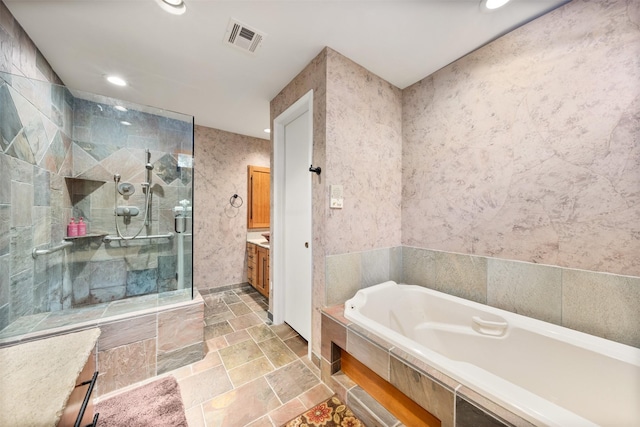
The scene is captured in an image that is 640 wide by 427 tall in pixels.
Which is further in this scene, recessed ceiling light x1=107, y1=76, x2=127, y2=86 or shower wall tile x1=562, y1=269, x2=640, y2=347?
recessed ceiling light x1=107, y1=76, x2=127, y2=86

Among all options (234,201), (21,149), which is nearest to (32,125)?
(21,149)

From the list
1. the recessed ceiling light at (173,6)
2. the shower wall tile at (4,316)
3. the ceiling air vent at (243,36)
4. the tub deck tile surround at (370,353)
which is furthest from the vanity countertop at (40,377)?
the ceiling air vent at (243,36)

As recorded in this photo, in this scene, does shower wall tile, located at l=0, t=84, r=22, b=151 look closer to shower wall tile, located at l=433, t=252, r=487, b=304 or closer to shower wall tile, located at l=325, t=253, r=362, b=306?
shower wall tile, located at l=325, t=253, r=362, b=306

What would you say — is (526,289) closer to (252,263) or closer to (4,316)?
(252,263)

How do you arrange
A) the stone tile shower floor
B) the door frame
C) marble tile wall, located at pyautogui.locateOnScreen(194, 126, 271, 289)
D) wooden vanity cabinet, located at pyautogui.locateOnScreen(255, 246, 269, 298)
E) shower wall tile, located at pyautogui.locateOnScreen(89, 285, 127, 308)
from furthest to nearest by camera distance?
marble tile wall, located at pyautogui.locateOnScreen(194, 126, 271, 289) → wooden vanity cabinet, located at pyautogui.locateOnScreen(255, 246, 269, 298) → the door frame → shower wall tile, located at pyautogui.locateOnScreen(89, 285, 127, 308) → the stone tile shower floor

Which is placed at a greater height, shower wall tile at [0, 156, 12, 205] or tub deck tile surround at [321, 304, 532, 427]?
shower wall tile at [0, 156, 12, 205]

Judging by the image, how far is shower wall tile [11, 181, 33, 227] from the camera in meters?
1.38

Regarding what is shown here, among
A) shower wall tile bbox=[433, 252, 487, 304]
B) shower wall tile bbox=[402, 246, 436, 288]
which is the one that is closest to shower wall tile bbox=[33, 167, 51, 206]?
shower wall tile bbox=[402, 246, 436, 288]

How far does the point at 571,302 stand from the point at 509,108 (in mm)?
1302

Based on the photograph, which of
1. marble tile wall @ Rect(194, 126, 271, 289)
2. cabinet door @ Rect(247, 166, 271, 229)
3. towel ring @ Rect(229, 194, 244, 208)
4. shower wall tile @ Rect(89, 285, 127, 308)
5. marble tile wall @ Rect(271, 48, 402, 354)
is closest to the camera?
marble tile wall @ Rect(271, 48, 402, 354)

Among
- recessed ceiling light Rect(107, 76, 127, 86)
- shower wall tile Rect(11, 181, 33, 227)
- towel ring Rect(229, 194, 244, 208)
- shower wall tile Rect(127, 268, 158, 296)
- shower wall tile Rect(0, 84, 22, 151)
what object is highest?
recessed ceiling light Rect(107, 76, 127, 86)

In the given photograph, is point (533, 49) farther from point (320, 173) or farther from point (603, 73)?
point (320, 173)

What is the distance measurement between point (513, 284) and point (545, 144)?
0.95 m

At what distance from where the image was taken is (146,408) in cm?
138
